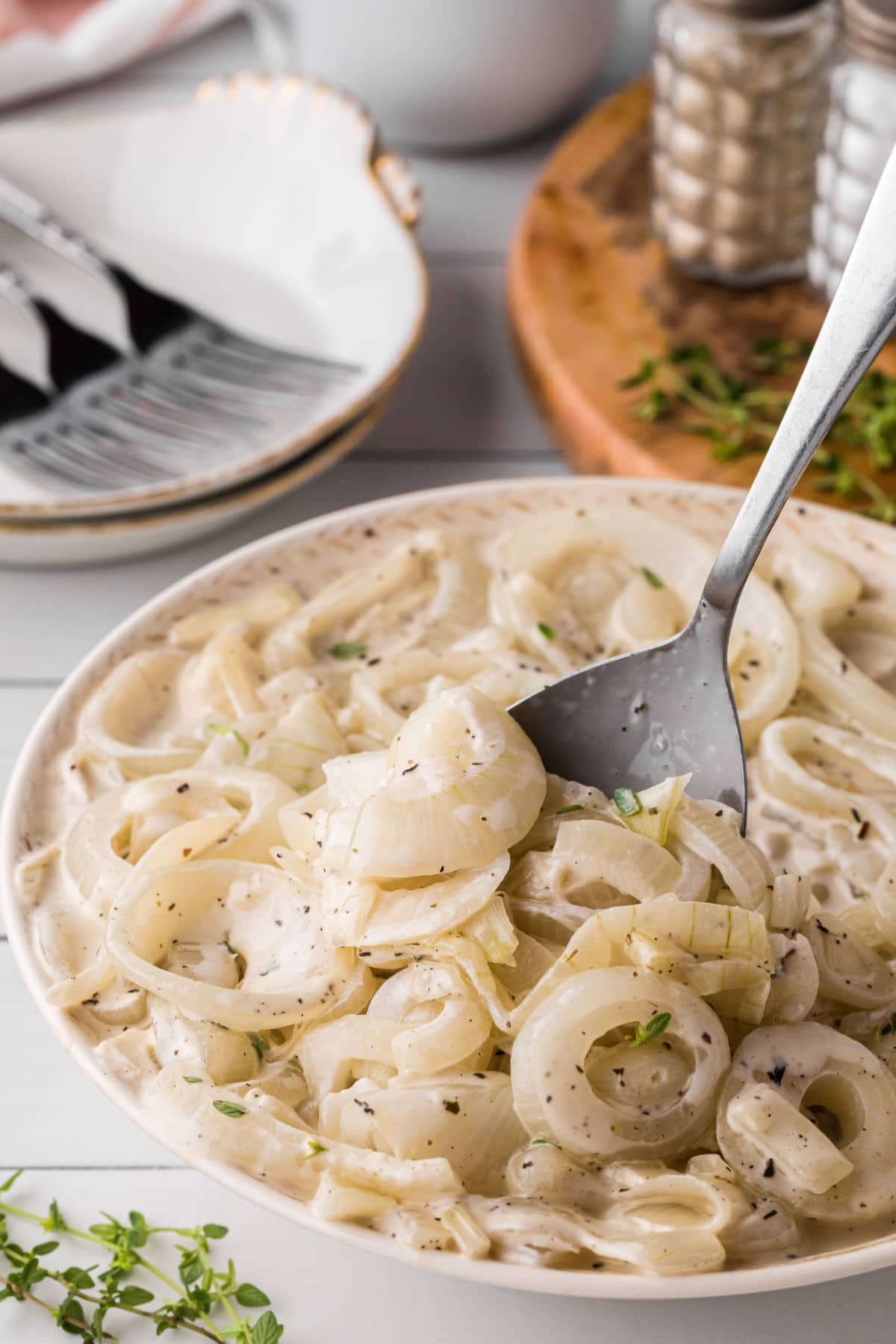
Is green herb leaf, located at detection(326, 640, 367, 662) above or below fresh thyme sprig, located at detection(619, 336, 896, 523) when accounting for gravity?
above

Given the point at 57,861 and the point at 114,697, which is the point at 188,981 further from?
the point at 114,697

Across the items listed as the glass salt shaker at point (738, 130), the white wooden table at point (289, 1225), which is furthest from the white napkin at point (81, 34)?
the glass salt shaker at point (738, 130)

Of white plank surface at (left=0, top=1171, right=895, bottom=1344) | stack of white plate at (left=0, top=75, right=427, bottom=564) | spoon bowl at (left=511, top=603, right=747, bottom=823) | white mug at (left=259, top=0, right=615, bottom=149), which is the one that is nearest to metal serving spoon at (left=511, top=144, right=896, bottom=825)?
spoon bowl at (left=511, top=603, right=747, bottom=823)

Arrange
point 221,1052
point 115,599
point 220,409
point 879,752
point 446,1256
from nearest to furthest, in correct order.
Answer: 1. point 446,1256
2. point 221,1052
3. point 879,752
4. point 115,599
5. point 220,409

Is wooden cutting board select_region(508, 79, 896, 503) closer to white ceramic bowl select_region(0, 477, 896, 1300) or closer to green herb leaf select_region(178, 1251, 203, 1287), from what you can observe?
white ceramic bowl select_region(0, 477, 896, 1300)

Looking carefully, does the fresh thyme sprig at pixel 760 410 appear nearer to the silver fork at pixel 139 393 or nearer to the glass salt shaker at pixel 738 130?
the glass salt shaker at pixel 738 130

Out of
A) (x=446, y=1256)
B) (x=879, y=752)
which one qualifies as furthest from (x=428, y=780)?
(x=879, y=752)

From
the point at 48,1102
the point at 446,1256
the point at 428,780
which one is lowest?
the point at 48,1102
